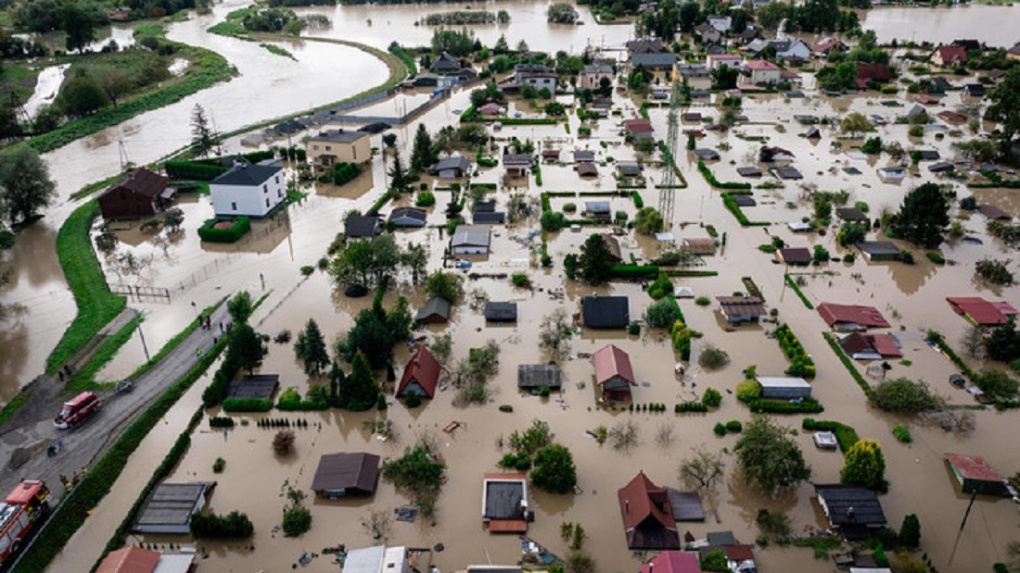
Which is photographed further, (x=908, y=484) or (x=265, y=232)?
(x=265, y=232)

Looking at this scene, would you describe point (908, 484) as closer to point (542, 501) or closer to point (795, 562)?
point (795, 562)

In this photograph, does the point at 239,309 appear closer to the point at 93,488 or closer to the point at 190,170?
the point at 93,488

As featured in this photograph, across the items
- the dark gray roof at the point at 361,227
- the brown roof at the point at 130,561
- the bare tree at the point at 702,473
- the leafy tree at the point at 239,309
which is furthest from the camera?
the dark gray roof at the point at 361,227

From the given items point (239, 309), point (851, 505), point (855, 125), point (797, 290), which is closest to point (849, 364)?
point (797, 290)

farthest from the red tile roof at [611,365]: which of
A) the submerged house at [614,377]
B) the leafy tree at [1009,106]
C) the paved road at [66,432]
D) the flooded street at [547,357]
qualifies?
the leafy tree at [1009,106]

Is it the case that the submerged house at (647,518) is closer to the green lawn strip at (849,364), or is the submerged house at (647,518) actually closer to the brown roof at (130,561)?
the green lawn strip at (849,364)

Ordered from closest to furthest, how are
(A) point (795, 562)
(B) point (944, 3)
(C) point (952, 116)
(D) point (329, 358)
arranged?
(A) point (795, 562) → (D) point (329, 358) → (C) point (952, 116) → (B) point (944, 3)

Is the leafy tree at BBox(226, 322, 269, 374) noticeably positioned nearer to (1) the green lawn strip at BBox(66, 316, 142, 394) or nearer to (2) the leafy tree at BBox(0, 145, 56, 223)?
(1) the green lawn strip at BBox(66, 316, 142, 394)

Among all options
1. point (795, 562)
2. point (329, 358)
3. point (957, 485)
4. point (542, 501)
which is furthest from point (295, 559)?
point (957, 485)
